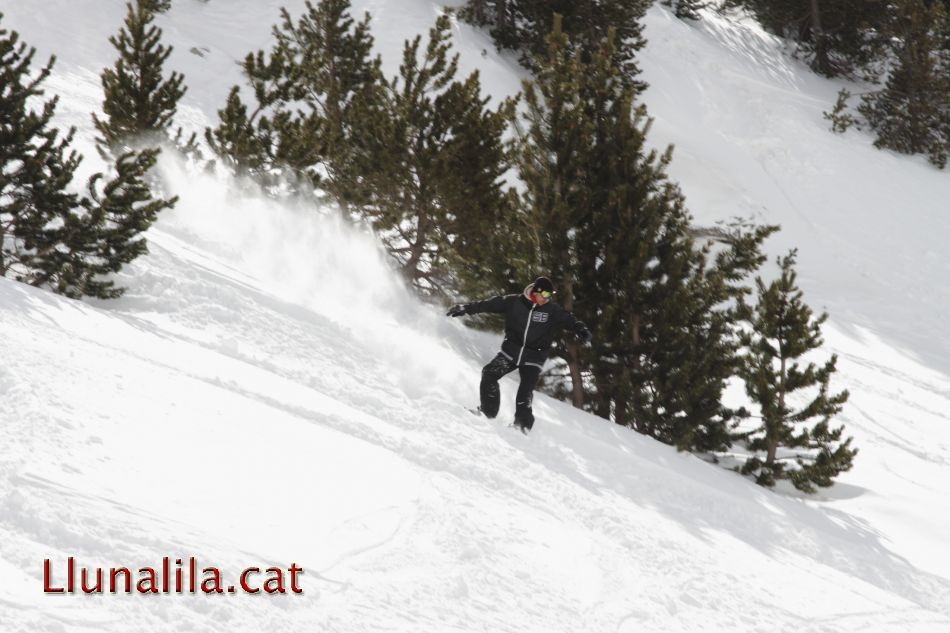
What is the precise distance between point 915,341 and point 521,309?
16.7 metres

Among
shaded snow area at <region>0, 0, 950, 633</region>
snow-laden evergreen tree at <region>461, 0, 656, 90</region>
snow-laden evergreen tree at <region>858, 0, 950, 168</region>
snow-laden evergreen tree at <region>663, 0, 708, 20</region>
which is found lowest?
shaded snow area at <region>0, 0, 950, 633</region>

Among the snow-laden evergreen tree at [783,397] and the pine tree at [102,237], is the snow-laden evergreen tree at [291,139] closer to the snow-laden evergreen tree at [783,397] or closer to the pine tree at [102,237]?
the pine tree at [102,237]

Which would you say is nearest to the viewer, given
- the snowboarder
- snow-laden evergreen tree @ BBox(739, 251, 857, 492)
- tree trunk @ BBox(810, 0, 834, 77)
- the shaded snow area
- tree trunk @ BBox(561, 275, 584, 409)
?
the shaded snow area

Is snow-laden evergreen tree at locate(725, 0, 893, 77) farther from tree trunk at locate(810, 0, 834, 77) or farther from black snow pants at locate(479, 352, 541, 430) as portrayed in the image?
black snow pants at locate(479, 352, 541, 430)

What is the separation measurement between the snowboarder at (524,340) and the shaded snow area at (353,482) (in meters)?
0.31

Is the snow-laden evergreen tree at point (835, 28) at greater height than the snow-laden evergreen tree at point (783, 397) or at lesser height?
greater

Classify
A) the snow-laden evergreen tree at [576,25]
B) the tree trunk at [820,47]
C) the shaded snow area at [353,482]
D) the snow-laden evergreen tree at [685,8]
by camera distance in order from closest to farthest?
the shaded snow area at [353,482]
the snow-laden evergreen tree at [576,25]
the tree trunk at [820,47]
the snow-laden evergreen tree at [685,8]

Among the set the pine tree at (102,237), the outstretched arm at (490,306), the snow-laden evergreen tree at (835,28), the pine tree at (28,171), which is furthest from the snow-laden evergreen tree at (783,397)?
the snow-laden evergreen tree at (835,28)

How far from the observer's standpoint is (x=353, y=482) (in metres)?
6.32

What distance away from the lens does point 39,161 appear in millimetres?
8773

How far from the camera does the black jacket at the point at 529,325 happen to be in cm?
902

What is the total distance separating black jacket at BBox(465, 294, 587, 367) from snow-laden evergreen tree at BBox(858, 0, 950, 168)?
24.8 metres

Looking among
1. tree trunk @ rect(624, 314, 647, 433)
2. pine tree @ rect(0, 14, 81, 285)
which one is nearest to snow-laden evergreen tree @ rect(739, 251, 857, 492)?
tree trunk @ rect(624, 314, 647, 433)

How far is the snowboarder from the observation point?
8.86 meters
